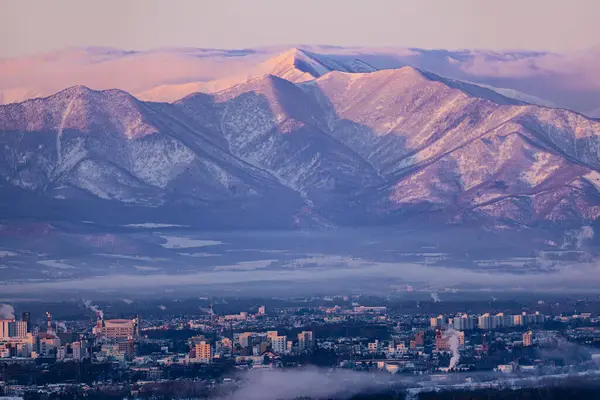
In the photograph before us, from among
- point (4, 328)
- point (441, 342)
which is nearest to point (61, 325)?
point (4, 328)

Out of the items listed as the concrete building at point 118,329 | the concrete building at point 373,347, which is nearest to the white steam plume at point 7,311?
the concrete building at point 118,329

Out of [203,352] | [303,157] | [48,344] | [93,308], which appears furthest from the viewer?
[303,157]

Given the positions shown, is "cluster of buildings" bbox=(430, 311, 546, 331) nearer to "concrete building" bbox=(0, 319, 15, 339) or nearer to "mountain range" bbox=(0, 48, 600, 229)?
"concrete building" bbox=(0, 319, 15, 339)

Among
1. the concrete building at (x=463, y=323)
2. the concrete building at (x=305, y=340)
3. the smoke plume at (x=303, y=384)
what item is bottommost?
the smoke plume at (x=303, y=384)

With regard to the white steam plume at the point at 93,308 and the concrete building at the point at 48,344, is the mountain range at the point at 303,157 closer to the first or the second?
the white steam plume at the point at 93,308

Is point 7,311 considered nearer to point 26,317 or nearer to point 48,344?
point 26,317

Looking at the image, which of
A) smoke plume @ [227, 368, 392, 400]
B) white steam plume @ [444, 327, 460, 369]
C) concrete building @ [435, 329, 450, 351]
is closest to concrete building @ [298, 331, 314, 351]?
concrete building @ [435, 329, 450, 351]

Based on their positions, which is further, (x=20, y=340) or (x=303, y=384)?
(x=20, y=340)
